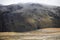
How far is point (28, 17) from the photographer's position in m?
1.37

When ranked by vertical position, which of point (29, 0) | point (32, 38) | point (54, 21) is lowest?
point (32, 38)

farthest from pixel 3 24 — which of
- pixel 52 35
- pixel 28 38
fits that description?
pixel 52 35

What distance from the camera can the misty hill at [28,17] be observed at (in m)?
1.33

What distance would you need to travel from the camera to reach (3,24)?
4.40ft

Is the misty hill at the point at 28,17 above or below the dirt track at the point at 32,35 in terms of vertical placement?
above

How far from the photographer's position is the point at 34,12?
4.54ft

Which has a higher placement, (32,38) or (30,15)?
(30,15)

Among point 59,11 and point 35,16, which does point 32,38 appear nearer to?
point 35,16

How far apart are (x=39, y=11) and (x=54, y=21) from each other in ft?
0.67

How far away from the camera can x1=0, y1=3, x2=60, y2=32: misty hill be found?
1334 mm

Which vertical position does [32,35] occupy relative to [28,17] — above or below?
below

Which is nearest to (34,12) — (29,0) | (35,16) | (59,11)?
(35,16)

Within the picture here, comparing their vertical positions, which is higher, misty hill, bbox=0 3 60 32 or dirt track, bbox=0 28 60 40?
misty hill, bbox=0 3 60 32

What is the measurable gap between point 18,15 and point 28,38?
0.92 feet
